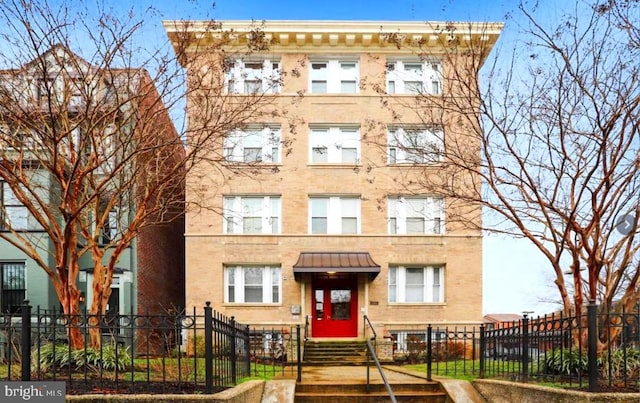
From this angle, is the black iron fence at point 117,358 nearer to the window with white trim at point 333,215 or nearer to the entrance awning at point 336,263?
the entrance awning at point 336,263

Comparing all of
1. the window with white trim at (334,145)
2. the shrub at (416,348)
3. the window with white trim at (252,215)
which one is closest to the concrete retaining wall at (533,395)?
the shrub at (416,348)

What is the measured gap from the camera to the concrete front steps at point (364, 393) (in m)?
11.0

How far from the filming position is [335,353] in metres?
20.6

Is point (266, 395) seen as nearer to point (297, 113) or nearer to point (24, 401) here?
point (24, 401)

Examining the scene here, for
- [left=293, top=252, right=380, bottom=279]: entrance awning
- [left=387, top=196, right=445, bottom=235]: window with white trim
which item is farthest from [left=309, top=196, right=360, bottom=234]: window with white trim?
[left=387, top=196, right=445, bottom=235]: window with white trim

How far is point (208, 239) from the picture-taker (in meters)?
23.5

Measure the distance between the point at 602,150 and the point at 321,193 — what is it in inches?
568

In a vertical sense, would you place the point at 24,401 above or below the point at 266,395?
above

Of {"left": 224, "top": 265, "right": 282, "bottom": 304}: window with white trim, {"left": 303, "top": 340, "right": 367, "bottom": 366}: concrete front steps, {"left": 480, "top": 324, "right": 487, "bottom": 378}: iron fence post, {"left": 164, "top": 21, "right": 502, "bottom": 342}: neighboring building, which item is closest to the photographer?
{"left": 480, "top": 324, "right": 487, "bottom": 378}: iron fence post

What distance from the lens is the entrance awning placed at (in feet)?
70.5

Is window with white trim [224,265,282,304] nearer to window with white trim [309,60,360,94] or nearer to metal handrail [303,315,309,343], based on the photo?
metal handrail [303,315,309,343]

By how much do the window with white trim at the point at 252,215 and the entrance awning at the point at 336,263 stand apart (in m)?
1.91

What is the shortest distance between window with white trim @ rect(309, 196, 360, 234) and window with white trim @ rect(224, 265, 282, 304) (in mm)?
2488

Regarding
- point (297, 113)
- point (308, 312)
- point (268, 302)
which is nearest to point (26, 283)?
point (268, 302)
